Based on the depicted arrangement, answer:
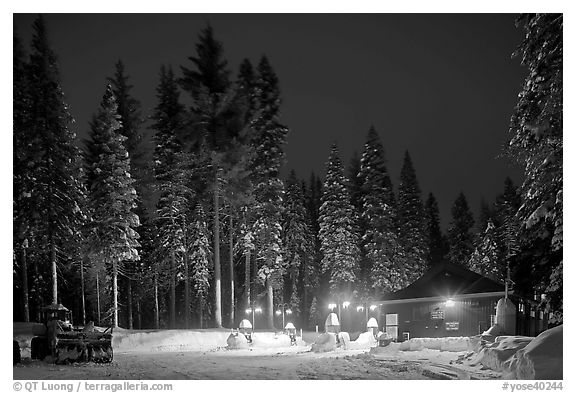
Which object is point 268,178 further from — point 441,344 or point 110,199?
point 441,344

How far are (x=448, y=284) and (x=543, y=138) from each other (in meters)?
17.9

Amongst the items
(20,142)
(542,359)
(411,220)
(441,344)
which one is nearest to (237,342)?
(441,344)

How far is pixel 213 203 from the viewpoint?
33250 millimetres

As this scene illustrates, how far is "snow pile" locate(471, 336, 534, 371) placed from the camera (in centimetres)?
1259

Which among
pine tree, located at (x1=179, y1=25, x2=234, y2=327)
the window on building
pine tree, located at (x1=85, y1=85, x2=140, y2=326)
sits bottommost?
the window on building

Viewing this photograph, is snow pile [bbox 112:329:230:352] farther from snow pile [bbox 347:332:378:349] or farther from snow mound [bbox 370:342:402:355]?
snow mound [bbox 370:342:402:355]

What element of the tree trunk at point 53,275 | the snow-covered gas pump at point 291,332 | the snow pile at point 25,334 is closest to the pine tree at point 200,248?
the snow-covered gas pump at point 291,332

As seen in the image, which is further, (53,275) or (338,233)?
(338,233)

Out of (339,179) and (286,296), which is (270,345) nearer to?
(339,179)

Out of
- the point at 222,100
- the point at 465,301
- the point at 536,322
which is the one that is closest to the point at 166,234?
the point at 222,100

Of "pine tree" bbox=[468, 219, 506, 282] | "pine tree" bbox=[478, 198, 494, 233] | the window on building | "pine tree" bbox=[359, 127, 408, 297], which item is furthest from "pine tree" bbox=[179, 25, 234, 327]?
"pine tree" bbox=[478, 198, 494, 233]

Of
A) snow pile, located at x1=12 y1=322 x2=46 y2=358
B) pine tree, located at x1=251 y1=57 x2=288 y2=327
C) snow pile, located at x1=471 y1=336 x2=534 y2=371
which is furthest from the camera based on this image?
Result: pine tree, located at x1=251 y1=57 x2=288 y2=327

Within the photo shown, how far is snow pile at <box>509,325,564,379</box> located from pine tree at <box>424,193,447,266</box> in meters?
45.2

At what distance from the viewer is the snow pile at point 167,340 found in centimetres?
2398
